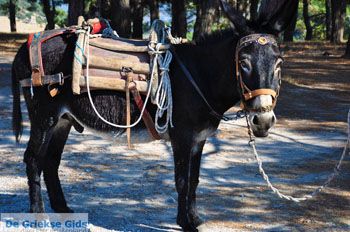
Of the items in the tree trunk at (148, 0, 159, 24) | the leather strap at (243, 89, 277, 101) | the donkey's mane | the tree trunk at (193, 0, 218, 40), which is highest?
the tree trunk at (148, 0, 159, 24)

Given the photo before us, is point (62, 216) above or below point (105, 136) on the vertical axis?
below

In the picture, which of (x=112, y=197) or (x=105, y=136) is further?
(x=112, y=197)

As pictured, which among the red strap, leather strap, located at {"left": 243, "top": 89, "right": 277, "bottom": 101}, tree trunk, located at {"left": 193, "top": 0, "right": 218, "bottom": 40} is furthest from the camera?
tree trunk, located at {"left": 193, "top": 0, "right": 218, "bottom": 40}

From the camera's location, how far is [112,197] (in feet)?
19.4

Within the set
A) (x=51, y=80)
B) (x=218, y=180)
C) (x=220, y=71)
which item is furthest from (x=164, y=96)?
(x=218, y=180)

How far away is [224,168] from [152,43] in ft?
9.74

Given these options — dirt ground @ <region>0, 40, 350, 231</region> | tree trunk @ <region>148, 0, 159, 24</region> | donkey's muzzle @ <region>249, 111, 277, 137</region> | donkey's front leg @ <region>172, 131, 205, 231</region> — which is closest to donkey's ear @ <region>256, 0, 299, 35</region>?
donkey's muzzle @ <region>249, 111, 277, 137</region>

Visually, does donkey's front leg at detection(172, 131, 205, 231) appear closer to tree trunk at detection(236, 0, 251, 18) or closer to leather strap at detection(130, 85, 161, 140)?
leather strap at detection(130, 85, 161, 140)

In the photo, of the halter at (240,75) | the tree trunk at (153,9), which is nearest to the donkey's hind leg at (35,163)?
the halter at (240,75)

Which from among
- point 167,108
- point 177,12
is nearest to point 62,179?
point 167,108

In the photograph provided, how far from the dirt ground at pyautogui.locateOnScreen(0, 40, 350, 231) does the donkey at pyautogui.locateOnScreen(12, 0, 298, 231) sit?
548mm

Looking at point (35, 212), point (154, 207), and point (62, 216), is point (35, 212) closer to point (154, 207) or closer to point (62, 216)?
point (62, 216)

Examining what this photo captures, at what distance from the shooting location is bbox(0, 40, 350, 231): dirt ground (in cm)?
528

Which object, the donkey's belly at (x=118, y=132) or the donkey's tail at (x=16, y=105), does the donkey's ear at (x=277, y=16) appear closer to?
the donkey's belly at (x=118, y=132)
